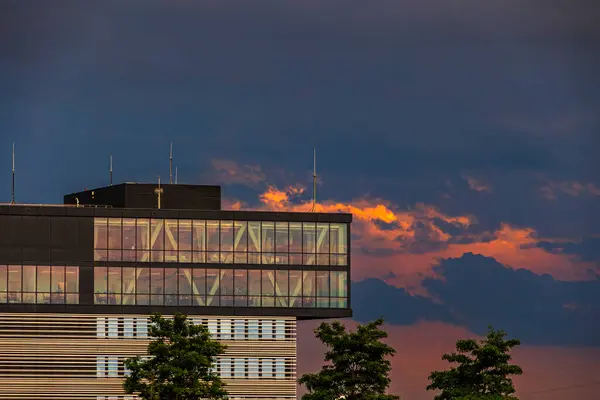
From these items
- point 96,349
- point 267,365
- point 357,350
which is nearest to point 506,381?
point 357,350

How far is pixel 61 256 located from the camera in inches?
5792

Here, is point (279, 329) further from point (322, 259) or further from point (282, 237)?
point (282, 237)

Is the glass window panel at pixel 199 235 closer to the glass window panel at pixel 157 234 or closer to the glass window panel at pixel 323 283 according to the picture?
the glass window panel at pixel 157 234

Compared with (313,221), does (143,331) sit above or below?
below

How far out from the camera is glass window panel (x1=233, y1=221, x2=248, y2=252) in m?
150

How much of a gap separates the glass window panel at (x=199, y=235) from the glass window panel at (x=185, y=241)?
476 mm

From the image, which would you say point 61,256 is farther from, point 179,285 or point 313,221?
point 313,221

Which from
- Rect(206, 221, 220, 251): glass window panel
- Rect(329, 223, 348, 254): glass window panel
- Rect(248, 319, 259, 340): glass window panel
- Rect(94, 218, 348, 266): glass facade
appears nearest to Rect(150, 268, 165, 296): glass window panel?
Rect(94, 218, 348, 266): glass facade

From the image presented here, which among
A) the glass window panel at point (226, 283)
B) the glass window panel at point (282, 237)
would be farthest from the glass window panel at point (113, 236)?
the glass window panel at point (282, 237)

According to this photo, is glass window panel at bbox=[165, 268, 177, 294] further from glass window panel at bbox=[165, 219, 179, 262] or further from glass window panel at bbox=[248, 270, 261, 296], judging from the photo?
glass window panel at bbox=[248, 270, 261, 296]

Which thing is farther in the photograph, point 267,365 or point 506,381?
point 267,365

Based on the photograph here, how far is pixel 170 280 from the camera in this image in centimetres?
14875

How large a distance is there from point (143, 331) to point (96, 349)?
15.7ft

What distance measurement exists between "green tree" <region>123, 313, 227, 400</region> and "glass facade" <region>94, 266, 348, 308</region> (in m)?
21.4
